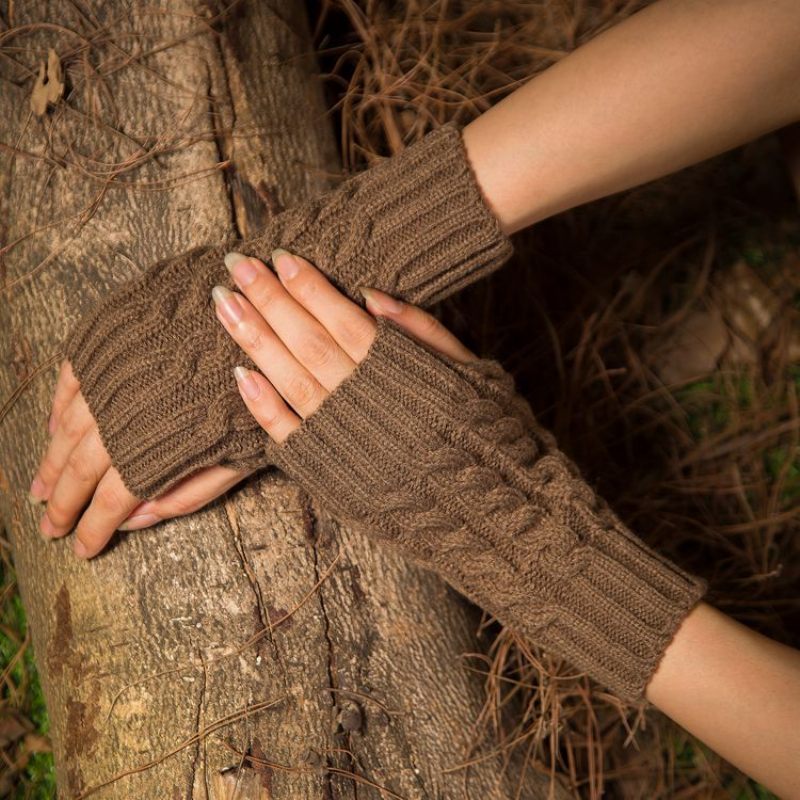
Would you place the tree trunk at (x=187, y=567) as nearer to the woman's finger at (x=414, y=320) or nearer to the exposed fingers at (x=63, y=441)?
the exposed fingers at (x=63, y=441)

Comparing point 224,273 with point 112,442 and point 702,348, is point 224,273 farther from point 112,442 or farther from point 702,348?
point 702,348

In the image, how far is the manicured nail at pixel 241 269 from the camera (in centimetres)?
119

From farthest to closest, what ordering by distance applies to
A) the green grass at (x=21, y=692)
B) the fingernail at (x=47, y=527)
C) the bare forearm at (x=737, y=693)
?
the green grass at (x=21, y=692), the fingernail at (x=47, y=527), the bare forearm at (x=737, y=693)

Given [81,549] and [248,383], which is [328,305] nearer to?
[248,383]

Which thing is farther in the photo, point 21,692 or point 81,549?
point 21,692

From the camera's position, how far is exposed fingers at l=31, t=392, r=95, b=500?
1.26m

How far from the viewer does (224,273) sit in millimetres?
1222

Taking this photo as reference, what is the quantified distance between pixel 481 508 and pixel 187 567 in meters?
0.49

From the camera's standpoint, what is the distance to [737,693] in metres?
1.11

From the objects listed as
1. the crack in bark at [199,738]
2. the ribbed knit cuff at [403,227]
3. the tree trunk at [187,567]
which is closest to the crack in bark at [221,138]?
the tree trunk at [187,567]

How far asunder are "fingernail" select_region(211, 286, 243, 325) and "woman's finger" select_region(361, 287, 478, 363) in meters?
0.20

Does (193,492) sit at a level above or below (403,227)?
below

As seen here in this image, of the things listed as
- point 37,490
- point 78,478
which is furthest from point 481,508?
point 37,490

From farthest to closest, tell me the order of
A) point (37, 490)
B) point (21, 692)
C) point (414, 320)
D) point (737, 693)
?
point (21, 692), point (37, 490), point (414, 320), point (737, 693)
